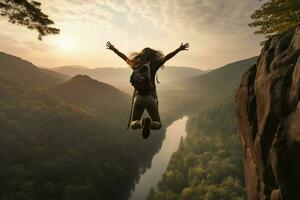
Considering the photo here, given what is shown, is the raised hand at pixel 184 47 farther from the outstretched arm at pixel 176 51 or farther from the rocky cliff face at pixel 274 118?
the rocky cliff face at pixel 274 118

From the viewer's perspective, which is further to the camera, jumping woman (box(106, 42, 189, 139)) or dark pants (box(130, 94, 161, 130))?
dark pants (box(130, 94, 161, 130))

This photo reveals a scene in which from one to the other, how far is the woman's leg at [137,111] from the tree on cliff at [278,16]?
365 inches

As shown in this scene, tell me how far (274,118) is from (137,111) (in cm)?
720

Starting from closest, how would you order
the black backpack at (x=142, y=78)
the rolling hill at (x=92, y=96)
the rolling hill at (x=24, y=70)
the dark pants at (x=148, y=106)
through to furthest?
the black backpack at (x=142, y=78), the dark pants at (x=148, y=106), the rolling hill at (x=92, y=96), the rolling hill at (x=24, y=70)

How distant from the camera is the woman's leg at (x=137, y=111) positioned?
24.7ft

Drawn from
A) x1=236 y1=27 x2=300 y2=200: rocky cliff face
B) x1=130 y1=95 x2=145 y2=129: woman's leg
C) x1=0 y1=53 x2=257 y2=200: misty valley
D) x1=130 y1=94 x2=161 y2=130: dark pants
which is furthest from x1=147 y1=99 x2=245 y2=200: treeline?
x1=130 y1=94 x2=161 y2=130: dark pants

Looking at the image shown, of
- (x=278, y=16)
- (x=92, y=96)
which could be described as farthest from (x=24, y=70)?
(x=278, y=16)

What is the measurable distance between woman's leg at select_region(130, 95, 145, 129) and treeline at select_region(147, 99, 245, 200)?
50.9 m

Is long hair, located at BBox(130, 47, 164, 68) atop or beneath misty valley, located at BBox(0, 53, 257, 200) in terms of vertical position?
atop

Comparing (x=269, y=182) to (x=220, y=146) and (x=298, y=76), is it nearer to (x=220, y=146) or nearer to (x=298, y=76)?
(x=298, y=76)

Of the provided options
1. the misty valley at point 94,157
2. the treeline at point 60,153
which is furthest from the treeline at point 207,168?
the treeline at point 60,153

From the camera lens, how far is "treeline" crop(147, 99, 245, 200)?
189ft

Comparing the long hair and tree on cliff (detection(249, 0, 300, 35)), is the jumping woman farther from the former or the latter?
tree on cliff (detection(249, 0, 300, 35))

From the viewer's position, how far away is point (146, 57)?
7.86 meters
